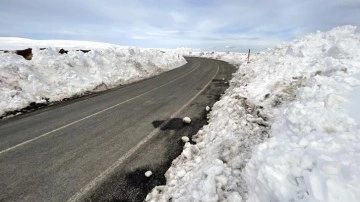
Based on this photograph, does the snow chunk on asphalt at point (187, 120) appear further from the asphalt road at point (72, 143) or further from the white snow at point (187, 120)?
the asphalt road at point (72, 143)

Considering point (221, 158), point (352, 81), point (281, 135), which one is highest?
point (352, 81)

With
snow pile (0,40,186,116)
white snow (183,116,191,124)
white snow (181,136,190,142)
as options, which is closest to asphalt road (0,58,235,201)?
white snow (183,116,191,124)

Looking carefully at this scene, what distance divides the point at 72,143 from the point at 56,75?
10602 millimetres

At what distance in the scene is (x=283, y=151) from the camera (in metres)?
4.00

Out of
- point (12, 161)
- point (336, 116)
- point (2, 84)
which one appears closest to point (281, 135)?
point (336, 116)

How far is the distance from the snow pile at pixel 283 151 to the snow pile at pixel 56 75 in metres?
9.44

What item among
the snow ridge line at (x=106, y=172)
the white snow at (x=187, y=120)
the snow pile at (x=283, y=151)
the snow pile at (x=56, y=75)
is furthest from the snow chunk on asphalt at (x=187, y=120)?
the snow pile at (x=56, y=75)

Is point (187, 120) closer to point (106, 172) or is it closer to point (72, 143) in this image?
point (72, 143)

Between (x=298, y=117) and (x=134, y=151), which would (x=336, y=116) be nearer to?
(x=298, y=117)

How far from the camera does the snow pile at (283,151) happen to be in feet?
10.6

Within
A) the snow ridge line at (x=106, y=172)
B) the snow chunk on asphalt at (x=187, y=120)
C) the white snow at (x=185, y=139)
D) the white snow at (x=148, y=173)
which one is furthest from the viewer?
the snow chunk on asphalt at (x=187, y=120)

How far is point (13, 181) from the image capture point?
5.40m

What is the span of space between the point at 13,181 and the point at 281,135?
17.2 ft

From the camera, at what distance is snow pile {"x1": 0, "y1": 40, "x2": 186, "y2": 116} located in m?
13.2
